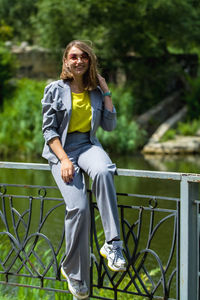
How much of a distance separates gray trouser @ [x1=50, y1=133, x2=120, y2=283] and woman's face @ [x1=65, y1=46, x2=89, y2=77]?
392mm

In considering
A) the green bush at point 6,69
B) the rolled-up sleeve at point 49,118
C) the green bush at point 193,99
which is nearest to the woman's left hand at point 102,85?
the rolled-up sleeve at point 49,118

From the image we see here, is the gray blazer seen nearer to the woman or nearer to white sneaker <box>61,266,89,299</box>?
the woman

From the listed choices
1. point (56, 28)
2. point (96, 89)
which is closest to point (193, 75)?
point (56, 28)

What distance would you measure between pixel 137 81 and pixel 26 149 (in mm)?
5639

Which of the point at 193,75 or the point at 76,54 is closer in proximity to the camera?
the point at 76,54

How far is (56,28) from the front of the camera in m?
17.8

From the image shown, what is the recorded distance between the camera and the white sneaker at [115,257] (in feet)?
7.93

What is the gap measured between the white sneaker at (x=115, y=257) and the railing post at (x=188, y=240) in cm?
29

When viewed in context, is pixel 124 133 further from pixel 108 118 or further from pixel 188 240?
pixel 188 240

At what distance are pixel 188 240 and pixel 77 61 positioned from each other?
1.08 m

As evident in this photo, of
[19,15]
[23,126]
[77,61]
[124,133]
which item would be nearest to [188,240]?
[77,61]

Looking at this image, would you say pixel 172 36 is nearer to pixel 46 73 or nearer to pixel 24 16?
pixel 46 73

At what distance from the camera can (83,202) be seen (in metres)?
2.47

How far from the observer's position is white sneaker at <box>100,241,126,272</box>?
242 cm
